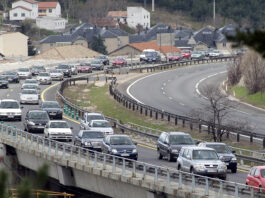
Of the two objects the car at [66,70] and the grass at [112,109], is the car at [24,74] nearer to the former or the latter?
the car at [66,70]

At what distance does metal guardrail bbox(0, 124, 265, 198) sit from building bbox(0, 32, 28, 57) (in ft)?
359

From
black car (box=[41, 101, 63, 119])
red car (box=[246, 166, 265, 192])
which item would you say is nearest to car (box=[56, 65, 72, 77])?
black car (box=[41, 101, 63, 119])

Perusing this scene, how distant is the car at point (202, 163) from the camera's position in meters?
24.9

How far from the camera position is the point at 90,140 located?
34.0 m

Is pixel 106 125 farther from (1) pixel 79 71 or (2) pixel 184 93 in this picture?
(1) pixel 79 71

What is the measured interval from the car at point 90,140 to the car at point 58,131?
3.92m

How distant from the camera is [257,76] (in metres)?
76.5

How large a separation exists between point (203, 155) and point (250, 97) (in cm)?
5044

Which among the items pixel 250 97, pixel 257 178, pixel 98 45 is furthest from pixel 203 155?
pixel 98 45

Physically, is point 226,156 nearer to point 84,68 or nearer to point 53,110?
point 53,110

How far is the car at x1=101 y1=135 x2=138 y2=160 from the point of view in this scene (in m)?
30.5

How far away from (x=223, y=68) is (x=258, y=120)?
52374 mm

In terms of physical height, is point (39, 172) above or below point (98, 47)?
above

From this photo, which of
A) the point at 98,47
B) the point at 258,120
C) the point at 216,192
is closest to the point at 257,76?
the point at 258,120
